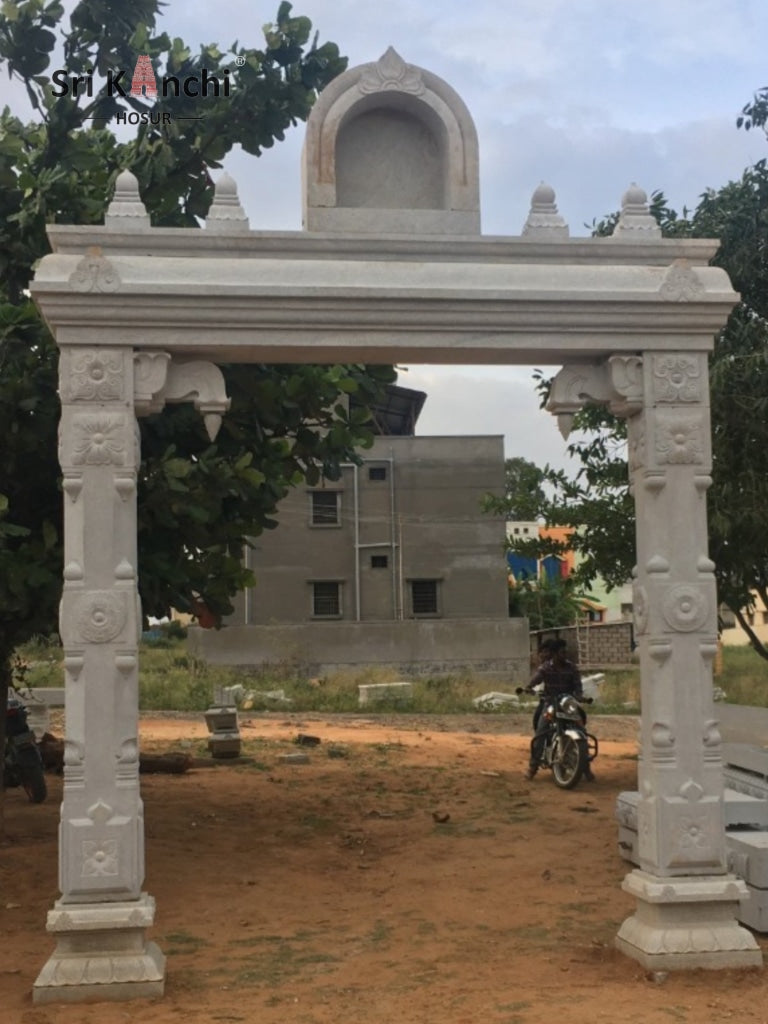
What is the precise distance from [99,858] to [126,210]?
3.21 m

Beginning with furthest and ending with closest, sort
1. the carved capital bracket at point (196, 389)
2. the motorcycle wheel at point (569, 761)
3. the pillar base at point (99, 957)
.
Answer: the motorcycle wheel at point (569, 761) → the carved capital bracket at point (196, 389) → the pillar base at point (99, 957)

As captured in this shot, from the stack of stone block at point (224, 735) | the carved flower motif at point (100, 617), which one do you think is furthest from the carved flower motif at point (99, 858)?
the stack of stone block at point (224, 735)

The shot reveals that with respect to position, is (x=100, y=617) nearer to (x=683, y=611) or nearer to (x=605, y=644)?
(x=683, y=611)

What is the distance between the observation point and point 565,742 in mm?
12203

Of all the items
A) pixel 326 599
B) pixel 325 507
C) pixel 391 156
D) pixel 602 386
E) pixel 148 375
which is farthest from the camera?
pixel 325 507

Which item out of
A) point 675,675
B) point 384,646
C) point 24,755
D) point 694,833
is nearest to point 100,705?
point 675,675

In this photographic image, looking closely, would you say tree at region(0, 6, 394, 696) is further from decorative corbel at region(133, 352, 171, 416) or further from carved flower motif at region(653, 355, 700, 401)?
carved flower motif at region(653, 355, 700, 401)

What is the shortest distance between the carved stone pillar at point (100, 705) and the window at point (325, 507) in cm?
2438

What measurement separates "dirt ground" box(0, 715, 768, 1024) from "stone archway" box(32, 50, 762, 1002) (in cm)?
38

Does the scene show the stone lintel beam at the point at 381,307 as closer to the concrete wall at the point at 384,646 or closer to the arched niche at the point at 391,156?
the arched niche at the point at 391,156

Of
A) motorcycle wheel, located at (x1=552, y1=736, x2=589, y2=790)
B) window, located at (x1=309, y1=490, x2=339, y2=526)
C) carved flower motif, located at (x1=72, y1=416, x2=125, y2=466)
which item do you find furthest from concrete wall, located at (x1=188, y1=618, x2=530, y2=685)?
carved flower motif, located at (x1=72, y1=416, x2=125, y2=466)

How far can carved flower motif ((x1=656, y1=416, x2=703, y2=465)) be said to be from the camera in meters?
6.11

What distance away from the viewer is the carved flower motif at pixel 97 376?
584 cm

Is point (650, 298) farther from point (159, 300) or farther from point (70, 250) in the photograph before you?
point (70, 250)
